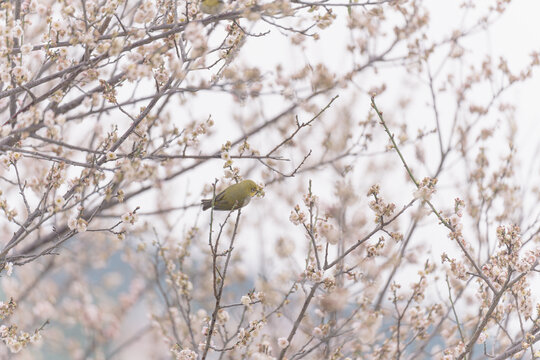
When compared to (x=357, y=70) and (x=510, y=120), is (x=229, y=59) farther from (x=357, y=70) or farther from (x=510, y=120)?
(x=510, y=120)

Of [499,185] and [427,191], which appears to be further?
[499,185]

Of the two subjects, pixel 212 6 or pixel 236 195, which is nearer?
pixel 212 6

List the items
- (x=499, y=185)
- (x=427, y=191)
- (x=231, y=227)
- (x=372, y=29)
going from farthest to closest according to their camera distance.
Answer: (x=231, y=227) < (x=372, y=29) < (x=499, y=185) < (x=427, y=191)

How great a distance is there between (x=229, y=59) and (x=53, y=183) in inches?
44.6

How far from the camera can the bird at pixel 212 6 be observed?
2.44 meters

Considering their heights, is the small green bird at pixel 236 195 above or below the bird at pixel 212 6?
below

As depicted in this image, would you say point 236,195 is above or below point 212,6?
below

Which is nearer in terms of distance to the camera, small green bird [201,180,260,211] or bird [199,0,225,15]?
bird [199,0,225,15]

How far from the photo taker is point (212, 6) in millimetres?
2455

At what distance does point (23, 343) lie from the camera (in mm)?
2889

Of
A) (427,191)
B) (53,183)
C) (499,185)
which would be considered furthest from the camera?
(499,185)

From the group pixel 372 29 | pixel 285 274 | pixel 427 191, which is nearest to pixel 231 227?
pixel 285 274

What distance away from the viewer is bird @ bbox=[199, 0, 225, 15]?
244 centimetres

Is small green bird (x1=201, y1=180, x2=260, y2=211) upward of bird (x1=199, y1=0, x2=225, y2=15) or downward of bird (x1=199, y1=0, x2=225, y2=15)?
downward
